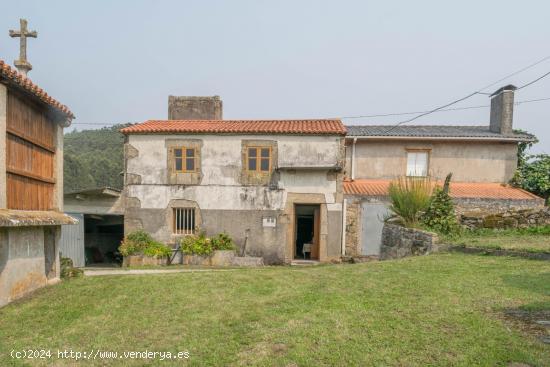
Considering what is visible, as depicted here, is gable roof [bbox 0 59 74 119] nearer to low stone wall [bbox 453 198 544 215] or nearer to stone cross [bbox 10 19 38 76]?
stone cross [bbox 10 19 38 76]

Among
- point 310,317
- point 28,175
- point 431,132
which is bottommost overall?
point 310,317

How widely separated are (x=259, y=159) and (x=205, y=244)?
414 cm

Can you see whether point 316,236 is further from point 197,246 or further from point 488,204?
point 488,204

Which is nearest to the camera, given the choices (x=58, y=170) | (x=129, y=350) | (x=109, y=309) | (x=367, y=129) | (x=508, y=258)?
(x=129, y=350)

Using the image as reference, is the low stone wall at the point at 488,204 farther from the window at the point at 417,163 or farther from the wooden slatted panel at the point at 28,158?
the wooden slatted panel at the point at 28,158

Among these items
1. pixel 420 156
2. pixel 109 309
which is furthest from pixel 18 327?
pixel 420 156

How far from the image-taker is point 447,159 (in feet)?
59.4

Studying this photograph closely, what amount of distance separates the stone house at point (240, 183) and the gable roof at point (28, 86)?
659 centimetres

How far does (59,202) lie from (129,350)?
625 centimetres

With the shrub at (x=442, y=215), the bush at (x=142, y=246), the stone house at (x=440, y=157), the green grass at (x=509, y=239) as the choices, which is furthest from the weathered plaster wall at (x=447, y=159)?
the bush at (x=142, y=246)

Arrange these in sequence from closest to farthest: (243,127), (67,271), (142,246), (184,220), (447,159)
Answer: (67,271) < (142,246) < (184,220) < (243,127) < (447,159)

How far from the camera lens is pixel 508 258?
8.46 m

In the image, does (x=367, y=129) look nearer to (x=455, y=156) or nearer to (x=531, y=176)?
(x=455, y=156)

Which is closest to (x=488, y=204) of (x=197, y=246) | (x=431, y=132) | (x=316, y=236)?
(x=431, y=132)
